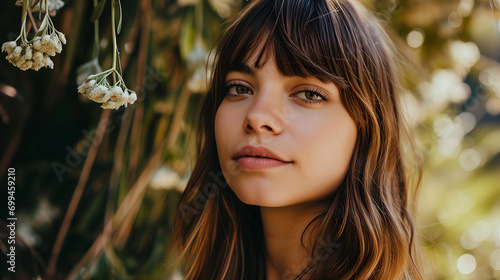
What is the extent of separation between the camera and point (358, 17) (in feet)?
2.96

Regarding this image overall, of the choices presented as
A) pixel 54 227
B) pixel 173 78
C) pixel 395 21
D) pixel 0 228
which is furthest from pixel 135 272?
pixel 395 21

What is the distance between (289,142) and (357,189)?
0.16 metres

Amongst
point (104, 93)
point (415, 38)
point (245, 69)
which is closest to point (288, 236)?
point (245, 69)

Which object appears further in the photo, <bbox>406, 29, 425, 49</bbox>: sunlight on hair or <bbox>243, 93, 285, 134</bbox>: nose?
<bbox>406, 29, 425, 49</bbox>: sunlight on hair

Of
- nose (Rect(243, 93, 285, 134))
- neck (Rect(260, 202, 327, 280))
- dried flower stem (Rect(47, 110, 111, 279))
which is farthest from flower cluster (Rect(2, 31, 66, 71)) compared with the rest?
dried flower stem (Rect(47, 110, 111, 279))

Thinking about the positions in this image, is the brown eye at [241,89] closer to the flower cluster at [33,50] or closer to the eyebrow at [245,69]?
the eyebrow at [245,69]

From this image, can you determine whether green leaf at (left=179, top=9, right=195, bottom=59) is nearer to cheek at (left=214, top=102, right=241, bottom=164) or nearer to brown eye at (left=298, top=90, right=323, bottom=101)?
cheek at (left=214, top=102, right=241, bottom=164)

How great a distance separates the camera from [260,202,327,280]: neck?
2.94 feet

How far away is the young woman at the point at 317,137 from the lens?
817mm

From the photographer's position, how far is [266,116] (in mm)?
801

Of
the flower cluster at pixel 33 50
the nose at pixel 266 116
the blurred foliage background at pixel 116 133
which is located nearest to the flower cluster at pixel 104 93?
the flower cluster at pixel 33 50

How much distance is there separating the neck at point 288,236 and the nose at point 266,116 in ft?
0.55

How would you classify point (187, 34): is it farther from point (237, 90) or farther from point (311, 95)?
point (311, 95)

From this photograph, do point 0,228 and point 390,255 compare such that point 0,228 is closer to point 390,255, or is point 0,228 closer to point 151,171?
point 151,171
